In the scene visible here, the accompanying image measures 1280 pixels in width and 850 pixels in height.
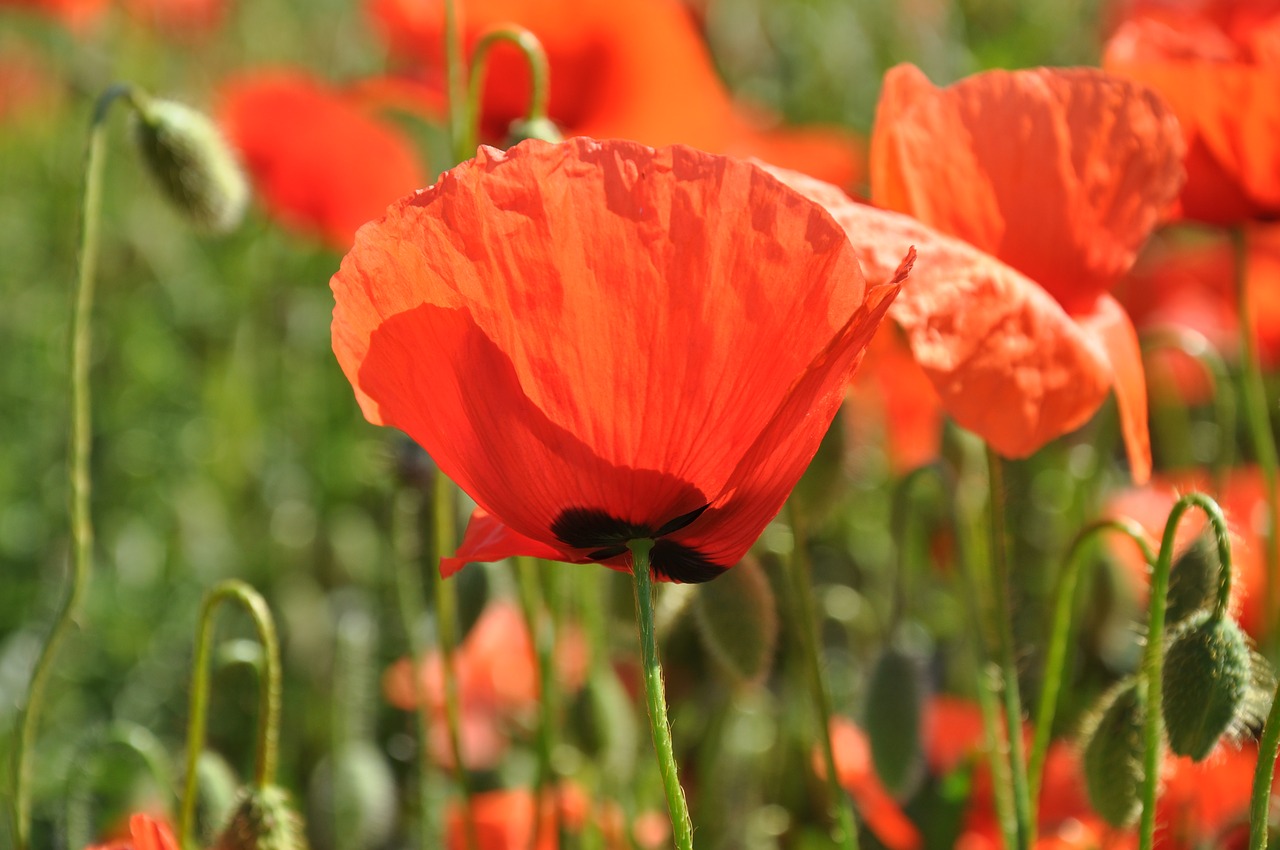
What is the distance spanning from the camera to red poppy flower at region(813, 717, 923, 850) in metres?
1.51

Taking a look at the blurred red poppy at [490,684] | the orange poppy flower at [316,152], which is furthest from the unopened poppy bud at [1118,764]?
the orange poppy flower at [316,152]

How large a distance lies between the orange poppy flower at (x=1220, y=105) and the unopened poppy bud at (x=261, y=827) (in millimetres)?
823

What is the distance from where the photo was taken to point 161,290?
3453mm

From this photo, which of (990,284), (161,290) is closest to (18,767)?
(990,284)

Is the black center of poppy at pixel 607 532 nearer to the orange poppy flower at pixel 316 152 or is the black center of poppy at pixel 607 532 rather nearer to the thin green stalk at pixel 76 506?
the thin green stalk at pixel 76 506

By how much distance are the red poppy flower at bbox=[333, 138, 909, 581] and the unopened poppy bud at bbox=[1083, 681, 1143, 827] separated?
443 mm

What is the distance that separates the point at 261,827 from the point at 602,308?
0.47m

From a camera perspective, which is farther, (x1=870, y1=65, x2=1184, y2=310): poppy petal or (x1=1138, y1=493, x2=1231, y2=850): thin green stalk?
(x1=870, y1=65, x2=1184, y2=310): poppy petal

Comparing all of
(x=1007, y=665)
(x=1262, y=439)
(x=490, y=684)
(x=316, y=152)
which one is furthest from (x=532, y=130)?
(x=316, y=152)

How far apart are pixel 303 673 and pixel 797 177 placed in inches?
57.9

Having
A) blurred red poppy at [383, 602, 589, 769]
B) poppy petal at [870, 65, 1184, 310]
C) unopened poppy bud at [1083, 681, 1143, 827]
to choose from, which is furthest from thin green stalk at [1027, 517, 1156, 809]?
blurred red poppy at [383, 602, 589, 769]

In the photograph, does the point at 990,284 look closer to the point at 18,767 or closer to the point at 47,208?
the point at 18,767

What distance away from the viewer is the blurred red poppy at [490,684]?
192 centimetres

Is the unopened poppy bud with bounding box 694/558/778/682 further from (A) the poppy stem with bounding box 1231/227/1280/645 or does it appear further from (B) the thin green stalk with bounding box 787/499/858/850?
(A) the poppy stem with bounding box 1231/227/1280/645
